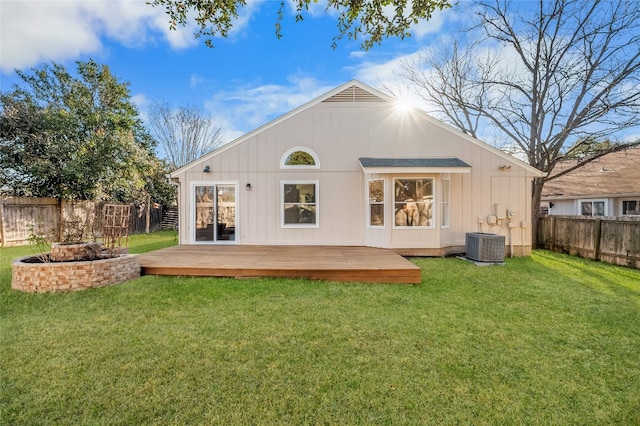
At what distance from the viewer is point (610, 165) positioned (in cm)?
1471

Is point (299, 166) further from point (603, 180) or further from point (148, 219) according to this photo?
point (603, 180)

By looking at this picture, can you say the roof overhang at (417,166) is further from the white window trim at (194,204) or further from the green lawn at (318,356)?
the white window trim at (194,204)

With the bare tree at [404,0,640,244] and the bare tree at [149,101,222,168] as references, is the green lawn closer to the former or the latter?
the bare tree at [404,0,640,244]

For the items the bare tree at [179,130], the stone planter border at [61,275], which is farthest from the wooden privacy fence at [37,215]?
the bare tree at [179,130]

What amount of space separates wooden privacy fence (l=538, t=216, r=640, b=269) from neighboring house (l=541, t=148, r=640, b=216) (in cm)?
524

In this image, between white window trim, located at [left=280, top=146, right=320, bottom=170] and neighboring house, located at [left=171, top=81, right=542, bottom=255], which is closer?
neighboring house, located at [left=171, top=81, right=542, bottom=255]

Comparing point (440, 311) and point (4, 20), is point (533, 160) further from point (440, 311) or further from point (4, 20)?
point (4, 20)

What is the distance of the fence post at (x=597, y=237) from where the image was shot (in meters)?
7.93

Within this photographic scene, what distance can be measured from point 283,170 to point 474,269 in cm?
568

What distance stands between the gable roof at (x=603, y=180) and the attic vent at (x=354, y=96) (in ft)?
35.9

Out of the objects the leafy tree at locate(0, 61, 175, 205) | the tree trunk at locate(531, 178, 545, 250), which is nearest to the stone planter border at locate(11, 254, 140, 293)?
the leafy tree at locate(0, 61, 175, 205)

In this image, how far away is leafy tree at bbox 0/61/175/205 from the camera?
36.6ft

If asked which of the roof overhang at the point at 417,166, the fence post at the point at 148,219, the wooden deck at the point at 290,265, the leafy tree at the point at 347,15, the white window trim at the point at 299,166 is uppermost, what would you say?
the leafy tree at the point at 347,15

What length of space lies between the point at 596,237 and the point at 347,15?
886 centimetres
